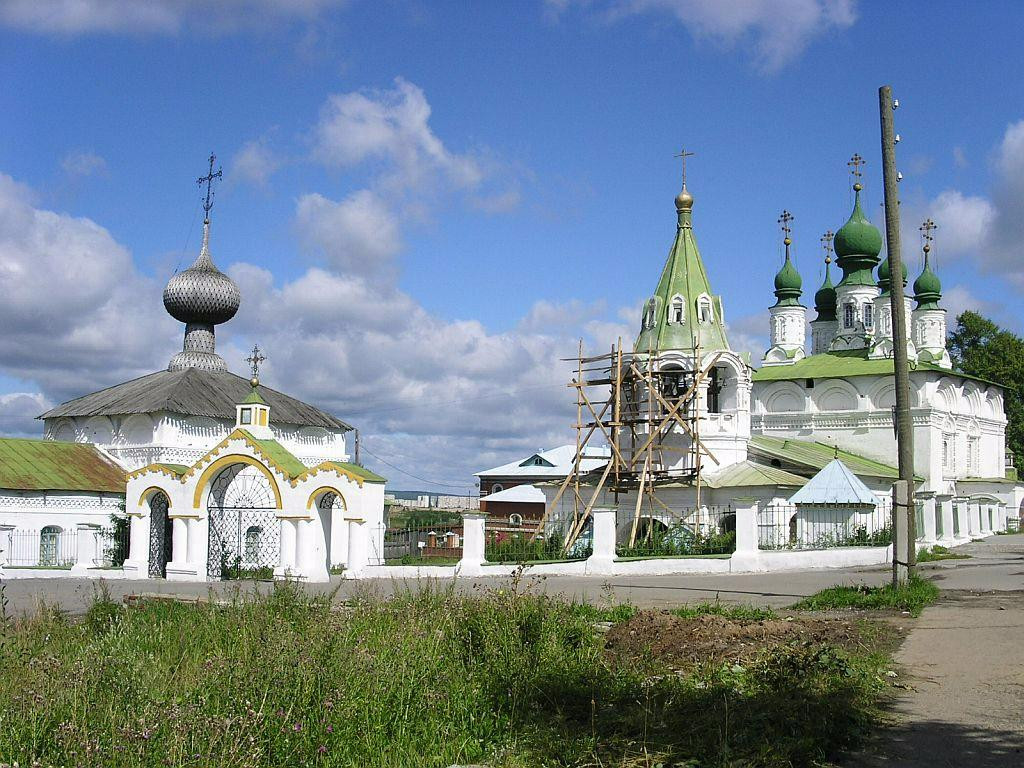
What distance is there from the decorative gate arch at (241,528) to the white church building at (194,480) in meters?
0.04

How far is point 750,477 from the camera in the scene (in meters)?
25.2

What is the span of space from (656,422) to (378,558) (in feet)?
30.3

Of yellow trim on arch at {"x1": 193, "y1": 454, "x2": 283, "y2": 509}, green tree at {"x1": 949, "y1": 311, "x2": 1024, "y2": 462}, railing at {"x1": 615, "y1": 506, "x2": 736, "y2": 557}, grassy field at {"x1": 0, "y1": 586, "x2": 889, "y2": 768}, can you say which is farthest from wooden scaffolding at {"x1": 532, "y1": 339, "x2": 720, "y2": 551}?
green tree at {"x1": 949, "y1": 311, "x2": 1024, "y2": 462}

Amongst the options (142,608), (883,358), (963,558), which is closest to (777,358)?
(883,358)

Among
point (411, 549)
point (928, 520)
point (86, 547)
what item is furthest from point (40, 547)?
point (928, 520)

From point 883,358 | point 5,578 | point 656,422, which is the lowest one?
point 5,578

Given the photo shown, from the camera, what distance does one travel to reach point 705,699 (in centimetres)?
619

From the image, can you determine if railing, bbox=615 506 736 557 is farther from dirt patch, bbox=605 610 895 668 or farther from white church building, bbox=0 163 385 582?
dirt patch, bbox=605 610 895 668

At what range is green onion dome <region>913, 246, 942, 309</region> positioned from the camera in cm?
4041

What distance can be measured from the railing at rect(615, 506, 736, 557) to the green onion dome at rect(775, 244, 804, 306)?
2143 cm

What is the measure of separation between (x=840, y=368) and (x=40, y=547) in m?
26.6

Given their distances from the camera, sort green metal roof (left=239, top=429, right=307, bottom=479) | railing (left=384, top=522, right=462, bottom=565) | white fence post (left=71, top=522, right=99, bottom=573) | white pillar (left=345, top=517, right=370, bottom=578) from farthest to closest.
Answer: white fence post (left=71, top=522, right=99, bottom=573) < railing (left=384, top=522, right=462, bottom=565) < white pillar (left=345, top=517, right=370, bottom=578) < green metal roof (left=239, top=429, right=307, bottom=479)

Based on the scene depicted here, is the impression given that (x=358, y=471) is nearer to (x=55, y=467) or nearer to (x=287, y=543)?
(x=287, y=543)

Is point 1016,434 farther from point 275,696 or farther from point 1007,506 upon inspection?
point 275,696
